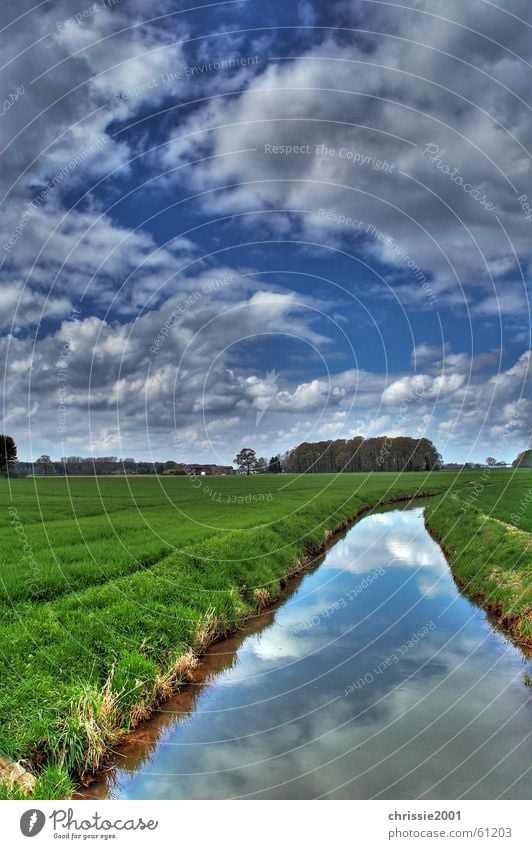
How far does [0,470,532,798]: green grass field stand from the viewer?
11195mm

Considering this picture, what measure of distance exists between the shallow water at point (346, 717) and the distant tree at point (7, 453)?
256 feet

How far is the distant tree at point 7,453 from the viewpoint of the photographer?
9006cm

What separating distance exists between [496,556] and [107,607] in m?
16.7

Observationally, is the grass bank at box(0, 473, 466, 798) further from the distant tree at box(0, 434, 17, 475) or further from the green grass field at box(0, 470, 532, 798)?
the distant tree at box(0, 434, 17, 475)

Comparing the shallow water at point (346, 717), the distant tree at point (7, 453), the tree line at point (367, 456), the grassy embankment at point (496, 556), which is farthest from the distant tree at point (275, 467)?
the shallow water at point (346, 717)

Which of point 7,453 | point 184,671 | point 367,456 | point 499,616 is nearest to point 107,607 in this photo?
point 184,671

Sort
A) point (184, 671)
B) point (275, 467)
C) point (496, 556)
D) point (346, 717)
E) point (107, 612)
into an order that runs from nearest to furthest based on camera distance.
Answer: point (346, 717) < point (184, 671) < point (107, 612) < point (496, 556) < point (275, 467)

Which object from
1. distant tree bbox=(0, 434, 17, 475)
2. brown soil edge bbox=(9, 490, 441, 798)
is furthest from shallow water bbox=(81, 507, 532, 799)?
distant tree bbox=(0, 434, 17, 475)

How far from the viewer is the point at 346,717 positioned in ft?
44.0

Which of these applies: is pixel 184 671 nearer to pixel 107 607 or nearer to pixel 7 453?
pixel 107 607

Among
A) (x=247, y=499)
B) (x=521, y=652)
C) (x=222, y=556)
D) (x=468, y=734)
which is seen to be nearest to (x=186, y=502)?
(x=247, y=499)

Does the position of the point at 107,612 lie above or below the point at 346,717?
above

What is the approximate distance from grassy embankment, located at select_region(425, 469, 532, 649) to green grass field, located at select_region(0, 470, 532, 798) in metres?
1.48

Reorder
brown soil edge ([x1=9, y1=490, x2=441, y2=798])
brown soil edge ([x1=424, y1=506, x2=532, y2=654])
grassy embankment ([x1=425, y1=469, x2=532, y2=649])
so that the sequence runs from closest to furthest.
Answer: brown soil edge ([x1=9, y1=490, x2=441, y2=798])
brown soil edge ([x1=424, y1=506, x2=532, y2=654])
grassy embankment ([x1=425, y1=469, x2=532, y2=649])
